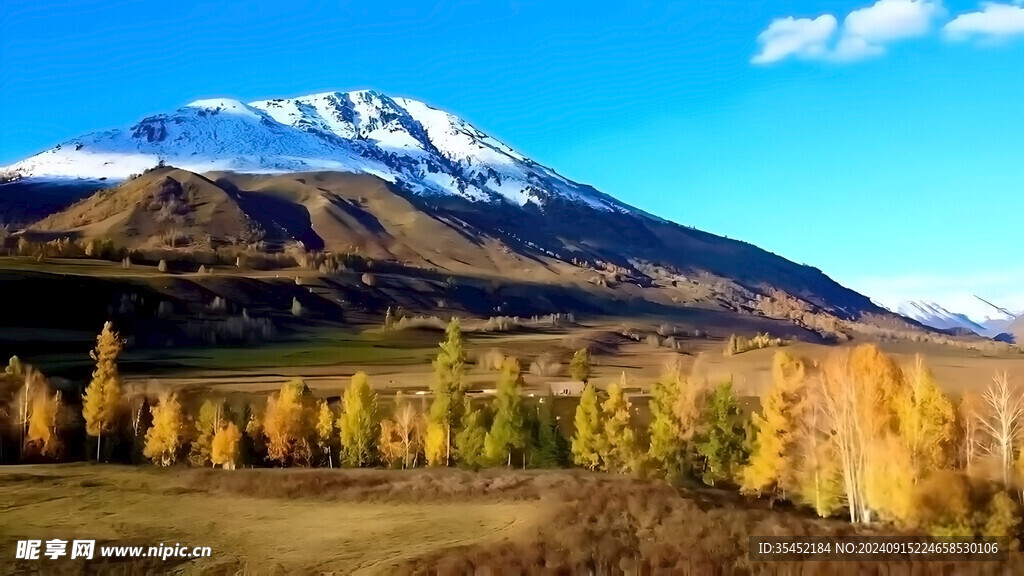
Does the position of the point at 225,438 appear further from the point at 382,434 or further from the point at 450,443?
the point at 450,443

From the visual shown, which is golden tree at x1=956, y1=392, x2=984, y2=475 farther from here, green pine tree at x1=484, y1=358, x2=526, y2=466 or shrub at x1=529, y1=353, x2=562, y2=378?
shrub at x1=529, y1=353, x2=562, y2=378

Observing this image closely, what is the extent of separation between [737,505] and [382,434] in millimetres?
39790

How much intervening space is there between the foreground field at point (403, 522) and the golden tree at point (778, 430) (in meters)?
7.46

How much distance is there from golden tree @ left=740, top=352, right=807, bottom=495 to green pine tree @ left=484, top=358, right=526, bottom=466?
19.6 metres

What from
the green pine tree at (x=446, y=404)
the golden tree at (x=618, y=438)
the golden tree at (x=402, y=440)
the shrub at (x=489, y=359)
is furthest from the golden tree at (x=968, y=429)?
the shrub at (x=489, y=359)

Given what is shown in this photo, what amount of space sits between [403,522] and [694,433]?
107 feet

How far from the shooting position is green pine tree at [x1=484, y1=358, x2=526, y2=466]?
6769cm

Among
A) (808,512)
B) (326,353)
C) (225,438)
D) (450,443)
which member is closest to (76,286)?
(326,353)

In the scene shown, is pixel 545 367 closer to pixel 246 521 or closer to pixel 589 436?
pixel 589 436

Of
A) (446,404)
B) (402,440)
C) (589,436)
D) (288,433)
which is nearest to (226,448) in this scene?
(288,433)

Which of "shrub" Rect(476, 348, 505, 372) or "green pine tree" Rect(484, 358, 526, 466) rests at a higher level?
"shrub" Rect(476, 348, 505, 372)

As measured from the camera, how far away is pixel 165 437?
249 feet

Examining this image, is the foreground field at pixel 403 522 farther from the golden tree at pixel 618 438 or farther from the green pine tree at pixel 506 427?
the golden tree at pixel 618 438

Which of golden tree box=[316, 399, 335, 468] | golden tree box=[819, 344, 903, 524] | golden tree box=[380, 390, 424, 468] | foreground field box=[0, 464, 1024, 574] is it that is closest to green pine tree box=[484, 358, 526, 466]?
golden tree box=[380, 390, 424, 468]
